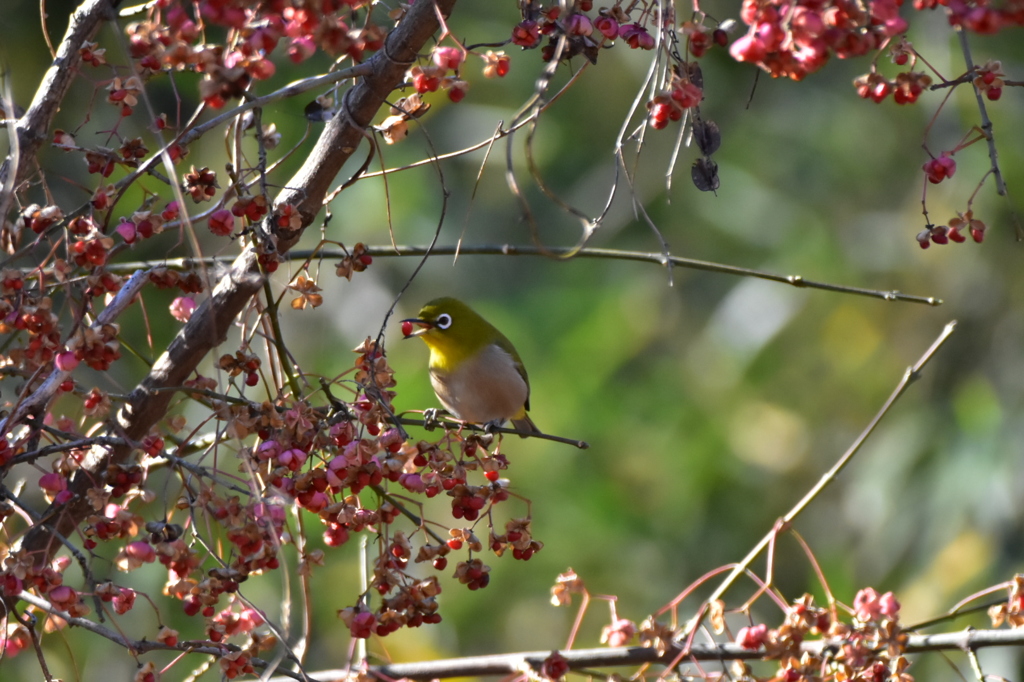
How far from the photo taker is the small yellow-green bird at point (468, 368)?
4.29m

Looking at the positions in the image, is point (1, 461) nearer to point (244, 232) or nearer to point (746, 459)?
point (244, 232)

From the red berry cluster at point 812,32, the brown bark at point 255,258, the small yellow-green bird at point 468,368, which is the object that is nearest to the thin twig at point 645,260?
the brown bark at point 255,258

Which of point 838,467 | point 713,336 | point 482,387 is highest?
point 713,336

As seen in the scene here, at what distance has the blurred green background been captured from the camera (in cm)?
741

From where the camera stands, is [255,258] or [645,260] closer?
[255,258]

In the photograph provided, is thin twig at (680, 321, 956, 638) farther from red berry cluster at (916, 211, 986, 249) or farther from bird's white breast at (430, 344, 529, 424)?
bird's white breast at (430, 344, 529, 424)

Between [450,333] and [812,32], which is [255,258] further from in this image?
[450,333]

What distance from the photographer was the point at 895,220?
980 cm

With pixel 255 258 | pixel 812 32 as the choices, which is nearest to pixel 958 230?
pixel 812 32

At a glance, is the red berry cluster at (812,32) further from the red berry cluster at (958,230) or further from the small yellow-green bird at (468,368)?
the small yellow-green bird at (468,368)

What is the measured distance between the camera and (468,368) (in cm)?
432

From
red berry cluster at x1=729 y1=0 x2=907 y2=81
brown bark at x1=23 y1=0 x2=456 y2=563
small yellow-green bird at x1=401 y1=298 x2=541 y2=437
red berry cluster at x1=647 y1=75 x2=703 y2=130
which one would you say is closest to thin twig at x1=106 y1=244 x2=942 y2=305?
brown bark at x1=23 y1=0 x2=456 y2=563

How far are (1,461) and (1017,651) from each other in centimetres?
565

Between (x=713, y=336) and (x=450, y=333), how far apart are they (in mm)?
5831
